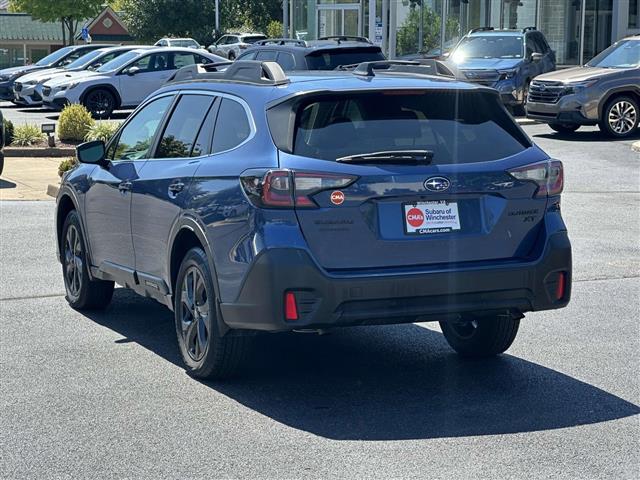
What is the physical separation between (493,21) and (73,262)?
105 ft

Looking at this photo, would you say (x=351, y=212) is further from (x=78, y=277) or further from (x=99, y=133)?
(x=99, y=133)

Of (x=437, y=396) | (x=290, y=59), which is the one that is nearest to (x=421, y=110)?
(x=437, y=396)

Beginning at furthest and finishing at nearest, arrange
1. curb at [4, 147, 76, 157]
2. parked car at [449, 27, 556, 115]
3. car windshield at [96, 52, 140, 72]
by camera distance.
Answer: car windshield at [96, 52, 140, 72]
parked car at [449, 27, 556, 115]
curb at [4, 147, 76, 157]

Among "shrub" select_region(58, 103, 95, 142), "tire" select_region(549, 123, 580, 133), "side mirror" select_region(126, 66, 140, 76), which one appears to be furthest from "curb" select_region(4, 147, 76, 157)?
"tire" select_region(549, 123, 580, 133)

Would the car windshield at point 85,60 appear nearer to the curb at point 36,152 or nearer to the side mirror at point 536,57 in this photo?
the curb at point 36,152

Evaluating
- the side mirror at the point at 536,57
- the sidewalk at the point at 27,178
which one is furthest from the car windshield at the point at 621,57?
the sidewalk at the point at 27,178

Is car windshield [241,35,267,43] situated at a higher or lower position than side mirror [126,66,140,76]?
lower

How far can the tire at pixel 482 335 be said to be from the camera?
292 inches

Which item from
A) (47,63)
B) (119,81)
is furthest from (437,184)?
(47,63)

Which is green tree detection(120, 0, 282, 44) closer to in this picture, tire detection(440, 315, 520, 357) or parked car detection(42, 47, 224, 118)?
parked car detection(42, 47, 224, 118)

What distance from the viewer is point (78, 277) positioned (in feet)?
29.8

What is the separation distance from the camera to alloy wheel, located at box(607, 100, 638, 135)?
2317 centimetres

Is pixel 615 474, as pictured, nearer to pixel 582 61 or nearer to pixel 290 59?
pixel 290 59

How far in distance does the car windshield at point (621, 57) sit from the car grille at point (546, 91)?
1.36 metres
